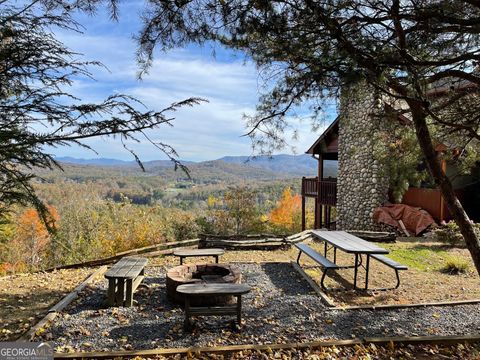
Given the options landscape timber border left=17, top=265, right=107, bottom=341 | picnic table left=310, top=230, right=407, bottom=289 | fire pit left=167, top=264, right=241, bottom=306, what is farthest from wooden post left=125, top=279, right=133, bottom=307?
picnic table left=310, top=230, right=407, bottom=289

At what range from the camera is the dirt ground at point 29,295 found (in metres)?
4.50

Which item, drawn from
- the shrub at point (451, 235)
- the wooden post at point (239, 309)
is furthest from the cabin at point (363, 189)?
the wooden post at point (239, 309)

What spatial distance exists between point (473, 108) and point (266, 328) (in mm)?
3983

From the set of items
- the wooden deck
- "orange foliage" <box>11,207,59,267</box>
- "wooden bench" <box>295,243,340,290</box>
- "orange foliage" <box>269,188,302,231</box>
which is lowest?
"orange foliage" <box>11,207,59,267</box>

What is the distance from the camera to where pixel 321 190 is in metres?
17.3

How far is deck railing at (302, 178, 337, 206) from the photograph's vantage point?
54.6 feet

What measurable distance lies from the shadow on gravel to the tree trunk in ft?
7.98

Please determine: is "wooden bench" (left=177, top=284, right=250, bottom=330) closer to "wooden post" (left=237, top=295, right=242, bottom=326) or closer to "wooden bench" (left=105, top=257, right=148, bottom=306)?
"wooden post" (left=237, top=295, right=242, bottom=326)

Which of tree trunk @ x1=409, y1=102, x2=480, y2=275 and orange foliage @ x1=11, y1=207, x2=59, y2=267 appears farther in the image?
orange foliage @ x1=11, y1=207, x2=59, y2=267

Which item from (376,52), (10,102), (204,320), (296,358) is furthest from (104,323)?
(376,52)

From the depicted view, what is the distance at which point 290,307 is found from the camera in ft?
16.8

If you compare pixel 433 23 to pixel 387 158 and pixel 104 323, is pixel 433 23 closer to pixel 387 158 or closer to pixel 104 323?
pixel 387 158

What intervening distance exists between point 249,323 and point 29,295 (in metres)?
3.67

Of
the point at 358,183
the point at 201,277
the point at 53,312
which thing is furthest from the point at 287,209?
the point at 53,312
